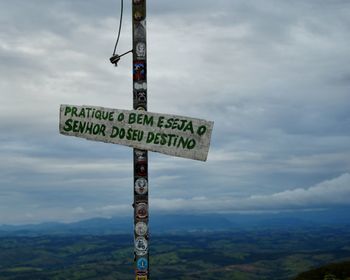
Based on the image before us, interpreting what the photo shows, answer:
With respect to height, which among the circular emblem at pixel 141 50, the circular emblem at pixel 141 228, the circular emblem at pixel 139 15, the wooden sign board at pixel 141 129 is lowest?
the circular emblem at pixel 141 228

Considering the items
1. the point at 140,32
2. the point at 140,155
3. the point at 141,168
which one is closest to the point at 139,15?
the point at 140,32

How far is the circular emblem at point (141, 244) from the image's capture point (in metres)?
8.00

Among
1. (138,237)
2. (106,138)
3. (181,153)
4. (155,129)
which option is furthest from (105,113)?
(138,237)

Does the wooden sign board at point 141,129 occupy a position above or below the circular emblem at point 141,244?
above

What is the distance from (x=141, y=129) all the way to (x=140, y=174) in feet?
2.50

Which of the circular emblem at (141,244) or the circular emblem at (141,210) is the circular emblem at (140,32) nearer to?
the circular emblem at (141,210)

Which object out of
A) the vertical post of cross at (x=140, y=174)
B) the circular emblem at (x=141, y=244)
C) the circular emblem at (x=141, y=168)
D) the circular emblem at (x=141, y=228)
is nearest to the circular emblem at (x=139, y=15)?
the vertical post of cross at (x=140, y=174)

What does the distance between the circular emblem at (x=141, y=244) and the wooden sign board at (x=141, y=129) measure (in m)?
1.50

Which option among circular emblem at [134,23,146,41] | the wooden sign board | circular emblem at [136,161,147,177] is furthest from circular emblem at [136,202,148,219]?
circular emblem at [134,23,146,41]

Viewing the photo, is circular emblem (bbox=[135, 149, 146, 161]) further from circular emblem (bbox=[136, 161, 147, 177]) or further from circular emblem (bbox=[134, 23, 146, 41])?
circular emblem (bbox=[134, 23, 146, 41])

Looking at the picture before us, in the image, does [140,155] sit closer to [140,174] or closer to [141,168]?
[141,168]

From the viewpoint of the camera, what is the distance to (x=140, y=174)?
8062 mm

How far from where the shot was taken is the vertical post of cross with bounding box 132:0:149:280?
8.02 meters

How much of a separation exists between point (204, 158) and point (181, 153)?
16.0 inches
